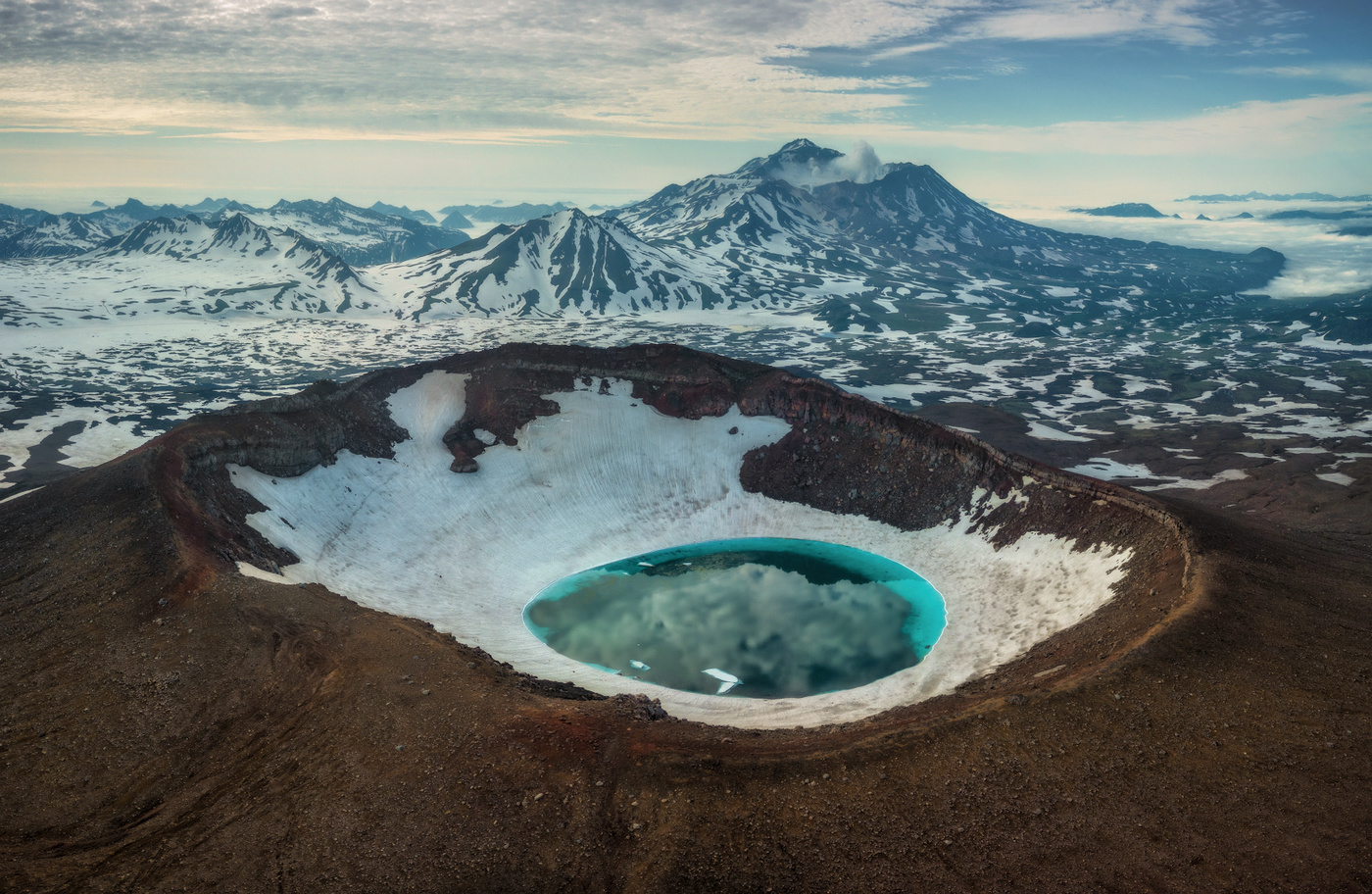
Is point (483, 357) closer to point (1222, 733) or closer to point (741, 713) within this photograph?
point (741, 713)

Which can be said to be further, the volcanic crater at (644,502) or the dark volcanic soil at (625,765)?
the volcanic crater at (644,502)

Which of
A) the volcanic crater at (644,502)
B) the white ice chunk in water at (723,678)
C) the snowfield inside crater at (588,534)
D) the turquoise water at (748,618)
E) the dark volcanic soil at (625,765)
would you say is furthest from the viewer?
the turquoise water at (748,618)

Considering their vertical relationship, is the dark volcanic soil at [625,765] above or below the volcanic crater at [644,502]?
above

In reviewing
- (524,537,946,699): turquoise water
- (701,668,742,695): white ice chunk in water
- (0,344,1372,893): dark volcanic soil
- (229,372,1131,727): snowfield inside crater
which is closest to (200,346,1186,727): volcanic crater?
(229,372,1131,727): snowfield inside crater

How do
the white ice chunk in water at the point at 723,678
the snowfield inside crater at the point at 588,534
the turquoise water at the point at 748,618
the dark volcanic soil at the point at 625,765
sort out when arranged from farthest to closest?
the turquoise water at the point at 748,618
the snowfield inside crater at the point at 588,534
the white ice chunk in water at the point at 723,678
the dark volcanic soil at the point at 625,765

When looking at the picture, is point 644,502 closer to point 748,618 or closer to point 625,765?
point 748,618

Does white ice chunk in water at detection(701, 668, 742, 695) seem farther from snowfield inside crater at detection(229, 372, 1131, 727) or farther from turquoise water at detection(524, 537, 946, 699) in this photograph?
snowfield inside crater at detection(229, 372, 1131, 727)

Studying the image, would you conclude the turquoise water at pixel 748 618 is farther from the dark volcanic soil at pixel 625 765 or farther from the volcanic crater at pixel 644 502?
the dark volcanic soil at pixel 625 765

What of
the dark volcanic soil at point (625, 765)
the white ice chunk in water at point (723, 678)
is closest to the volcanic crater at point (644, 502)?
the white ice chunk in water at point (723, 678)
